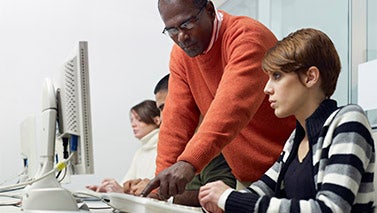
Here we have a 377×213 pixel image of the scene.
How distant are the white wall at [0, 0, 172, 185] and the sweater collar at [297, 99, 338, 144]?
311cm

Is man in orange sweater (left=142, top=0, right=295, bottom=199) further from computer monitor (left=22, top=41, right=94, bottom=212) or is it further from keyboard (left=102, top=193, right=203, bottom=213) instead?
computer monitor (left=22, top=41, right=94, bottom=212)

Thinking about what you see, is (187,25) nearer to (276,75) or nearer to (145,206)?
(276,75)

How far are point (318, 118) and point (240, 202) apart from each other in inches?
10.1

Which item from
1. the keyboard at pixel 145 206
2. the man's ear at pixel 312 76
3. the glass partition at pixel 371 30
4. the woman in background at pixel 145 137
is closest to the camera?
the keyboard at pixel 145 206

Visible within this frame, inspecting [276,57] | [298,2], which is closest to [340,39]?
[298,2]

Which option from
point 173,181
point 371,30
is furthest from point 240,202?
point 371,30

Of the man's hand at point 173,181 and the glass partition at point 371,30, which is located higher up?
the glass partition at point 371,30

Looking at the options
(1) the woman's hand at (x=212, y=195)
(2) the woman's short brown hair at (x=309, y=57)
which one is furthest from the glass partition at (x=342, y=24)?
(1) the woman's hand at (x=212, y=195)

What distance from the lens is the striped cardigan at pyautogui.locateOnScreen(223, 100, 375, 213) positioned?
113cm

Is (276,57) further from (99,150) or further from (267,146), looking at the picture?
(99,150)

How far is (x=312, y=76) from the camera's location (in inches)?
51.5

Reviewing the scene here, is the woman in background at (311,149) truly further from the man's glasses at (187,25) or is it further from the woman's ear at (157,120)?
the woman's ear at (157,120)

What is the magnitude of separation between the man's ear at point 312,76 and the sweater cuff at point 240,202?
0.30 m

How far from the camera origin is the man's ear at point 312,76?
4.28ft
